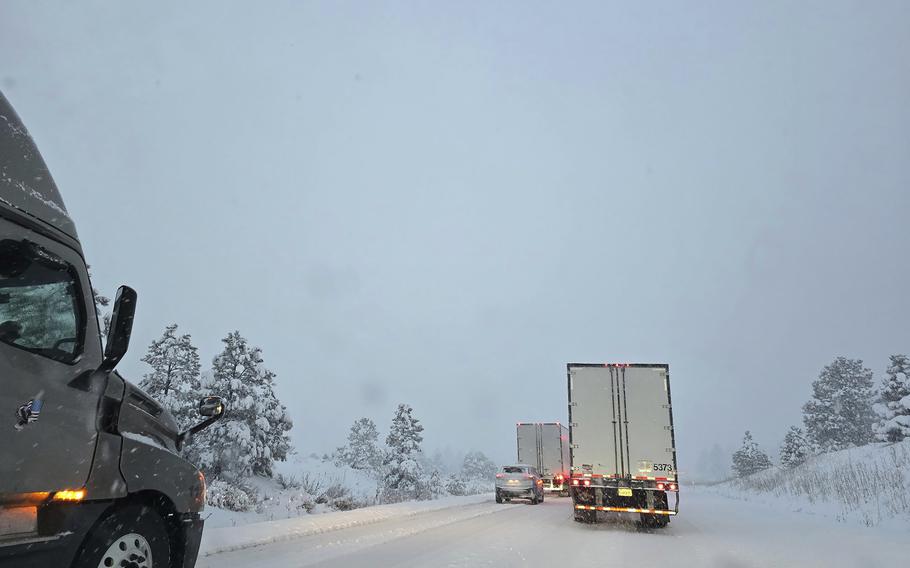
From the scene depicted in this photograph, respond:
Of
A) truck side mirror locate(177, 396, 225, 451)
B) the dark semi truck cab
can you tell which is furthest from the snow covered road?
the dark semi truck cab

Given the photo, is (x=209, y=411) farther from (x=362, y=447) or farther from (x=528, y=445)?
(x=362, y=447)

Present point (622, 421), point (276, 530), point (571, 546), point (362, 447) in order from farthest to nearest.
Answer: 1. point (362, 447)
2. point (622, 421)
3. point (276, 530)
4. point (571, 546)

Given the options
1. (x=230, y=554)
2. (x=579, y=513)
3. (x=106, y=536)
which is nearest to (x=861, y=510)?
(x=579, y=513)

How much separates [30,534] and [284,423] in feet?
67.2

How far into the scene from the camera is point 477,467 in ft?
292

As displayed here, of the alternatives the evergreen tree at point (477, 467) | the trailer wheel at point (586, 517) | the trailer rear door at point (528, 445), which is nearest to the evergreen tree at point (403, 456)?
the trailer rear door at point (528, 445)

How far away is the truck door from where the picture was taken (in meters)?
3.27

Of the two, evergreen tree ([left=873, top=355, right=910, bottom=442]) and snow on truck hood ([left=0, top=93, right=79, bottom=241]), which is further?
evergreen tree ([left=873, top=355, right=910, bottom=442])

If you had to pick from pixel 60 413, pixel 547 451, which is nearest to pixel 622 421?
pixel 60 413

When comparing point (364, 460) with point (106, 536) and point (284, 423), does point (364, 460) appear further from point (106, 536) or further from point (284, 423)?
point (106, 536)

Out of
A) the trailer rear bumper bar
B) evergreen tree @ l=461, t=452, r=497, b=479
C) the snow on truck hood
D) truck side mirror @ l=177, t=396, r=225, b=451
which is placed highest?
the snow on truck hood

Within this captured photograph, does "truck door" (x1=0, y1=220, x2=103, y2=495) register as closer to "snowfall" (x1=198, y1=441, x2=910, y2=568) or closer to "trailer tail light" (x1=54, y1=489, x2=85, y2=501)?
"trailer tail light" (x1=54, y1=489, x2=85, y2=501)

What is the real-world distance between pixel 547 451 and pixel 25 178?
93.7ft

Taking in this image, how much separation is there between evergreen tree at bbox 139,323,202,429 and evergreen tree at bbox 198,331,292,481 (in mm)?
2771
